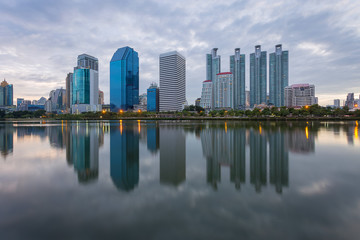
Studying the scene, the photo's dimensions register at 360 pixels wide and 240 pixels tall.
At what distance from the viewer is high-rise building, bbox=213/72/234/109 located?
186375 mm

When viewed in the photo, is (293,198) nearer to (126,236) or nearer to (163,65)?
(126,236)

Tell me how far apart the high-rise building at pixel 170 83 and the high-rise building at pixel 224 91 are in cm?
3901

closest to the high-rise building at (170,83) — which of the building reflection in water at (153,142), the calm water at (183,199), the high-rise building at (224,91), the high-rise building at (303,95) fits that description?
the high-rise building at (224,91)

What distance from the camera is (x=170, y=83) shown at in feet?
634

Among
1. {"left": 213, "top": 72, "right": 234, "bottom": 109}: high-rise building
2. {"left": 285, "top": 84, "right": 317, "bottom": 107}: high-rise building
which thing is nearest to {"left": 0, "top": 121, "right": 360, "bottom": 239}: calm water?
{"left": 213, "top": 72, "right": 234, "bottom": 109}: high-rise building

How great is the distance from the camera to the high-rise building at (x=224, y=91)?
186375 millimetres

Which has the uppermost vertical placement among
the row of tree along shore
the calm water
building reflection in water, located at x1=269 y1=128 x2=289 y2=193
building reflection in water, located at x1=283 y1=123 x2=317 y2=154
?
the row of tree along shore

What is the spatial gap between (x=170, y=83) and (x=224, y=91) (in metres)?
56.3

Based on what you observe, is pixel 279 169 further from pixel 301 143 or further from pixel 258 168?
pixel 301 143

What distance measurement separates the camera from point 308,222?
520 centimetres

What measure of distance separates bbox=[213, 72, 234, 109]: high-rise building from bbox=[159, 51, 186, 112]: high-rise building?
3901cm

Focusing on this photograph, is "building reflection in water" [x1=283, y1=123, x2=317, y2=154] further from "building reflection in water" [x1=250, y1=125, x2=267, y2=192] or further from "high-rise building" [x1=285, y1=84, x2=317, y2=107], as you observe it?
"high-rise building" [x1=285, y1=84, x2=317, y2=107]

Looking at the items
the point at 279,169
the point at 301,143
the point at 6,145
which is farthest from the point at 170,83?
the point at 279,169

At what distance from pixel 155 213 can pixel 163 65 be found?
20025 cm
